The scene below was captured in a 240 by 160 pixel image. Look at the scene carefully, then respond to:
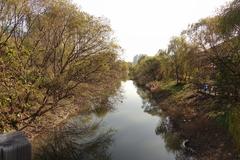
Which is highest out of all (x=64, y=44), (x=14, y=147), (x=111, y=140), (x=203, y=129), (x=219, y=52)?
(x=64, y=44)

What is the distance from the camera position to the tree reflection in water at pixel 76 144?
20272 millimetres

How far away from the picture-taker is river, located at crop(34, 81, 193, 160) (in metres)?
20.9

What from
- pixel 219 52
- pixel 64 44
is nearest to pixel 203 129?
pixel 219 52

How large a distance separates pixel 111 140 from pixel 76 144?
3.27 meters

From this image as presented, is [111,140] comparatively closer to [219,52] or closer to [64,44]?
[64,44]

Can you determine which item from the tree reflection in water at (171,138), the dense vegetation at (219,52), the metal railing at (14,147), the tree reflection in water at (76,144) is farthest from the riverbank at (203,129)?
the metal railing at (14,147)

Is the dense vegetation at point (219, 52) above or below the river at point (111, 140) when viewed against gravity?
above

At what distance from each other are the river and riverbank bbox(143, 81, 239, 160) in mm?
1037

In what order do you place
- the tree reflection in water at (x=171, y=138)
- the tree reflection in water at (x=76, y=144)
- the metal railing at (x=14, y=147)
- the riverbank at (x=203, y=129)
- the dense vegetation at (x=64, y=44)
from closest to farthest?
the metal railing at (x=14, y=147)
the riverbank at (x=203, y=129)
the tree reflection in water at (x=76, y=144)
the tree reflection in water at (x=171, y=138)
the dense vegetation at (x=64, y=44)

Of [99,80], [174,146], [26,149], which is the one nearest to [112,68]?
[99,80]

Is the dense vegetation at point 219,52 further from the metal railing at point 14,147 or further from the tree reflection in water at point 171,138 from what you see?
the metal railing at point 14,147

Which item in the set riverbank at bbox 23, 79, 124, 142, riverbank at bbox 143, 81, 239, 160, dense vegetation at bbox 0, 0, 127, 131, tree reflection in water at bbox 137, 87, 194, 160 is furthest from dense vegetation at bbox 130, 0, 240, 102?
riverbank at bbox 23, 79, 124, 142

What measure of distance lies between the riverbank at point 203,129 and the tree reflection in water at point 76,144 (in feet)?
20.4

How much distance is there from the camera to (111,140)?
25.0 m
